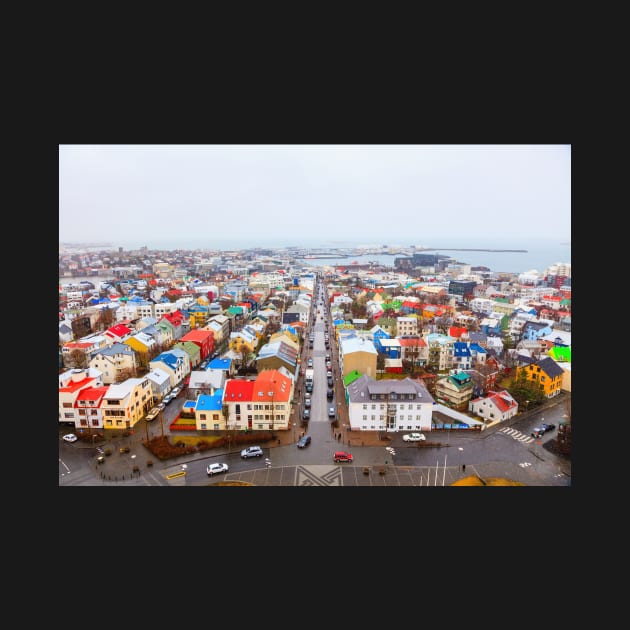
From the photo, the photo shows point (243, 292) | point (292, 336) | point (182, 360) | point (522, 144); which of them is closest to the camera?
point (522, 144)

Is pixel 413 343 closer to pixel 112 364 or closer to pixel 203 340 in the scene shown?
pixel 203 340

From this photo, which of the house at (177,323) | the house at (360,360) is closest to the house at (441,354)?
the house at (360,360)

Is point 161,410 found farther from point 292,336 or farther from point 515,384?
point 515,384

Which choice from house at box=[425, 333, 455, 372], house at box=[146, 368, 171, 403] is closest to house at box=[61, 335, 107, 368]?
house at box=[146, 368, 171, 403]

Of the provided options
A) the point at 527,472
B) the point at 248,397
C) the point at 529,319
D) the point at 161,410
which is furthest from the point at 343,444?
the point at 529,319

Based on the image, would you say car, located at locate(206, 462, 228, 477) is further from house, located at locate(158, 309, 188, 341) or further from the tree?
house, located at locate(158, 309, 188, 341)

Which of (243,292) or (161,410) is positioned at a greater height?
(243,292)

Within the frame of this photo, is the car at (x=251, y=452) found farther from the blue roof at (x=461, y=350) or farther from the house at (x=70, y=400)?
the blue roof at (x=461, y=350)

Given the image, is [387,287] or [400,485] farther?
[387,287]

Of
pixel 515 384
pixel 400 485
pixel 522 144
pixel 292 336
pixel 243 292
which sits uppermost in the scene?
pixel 522 144
